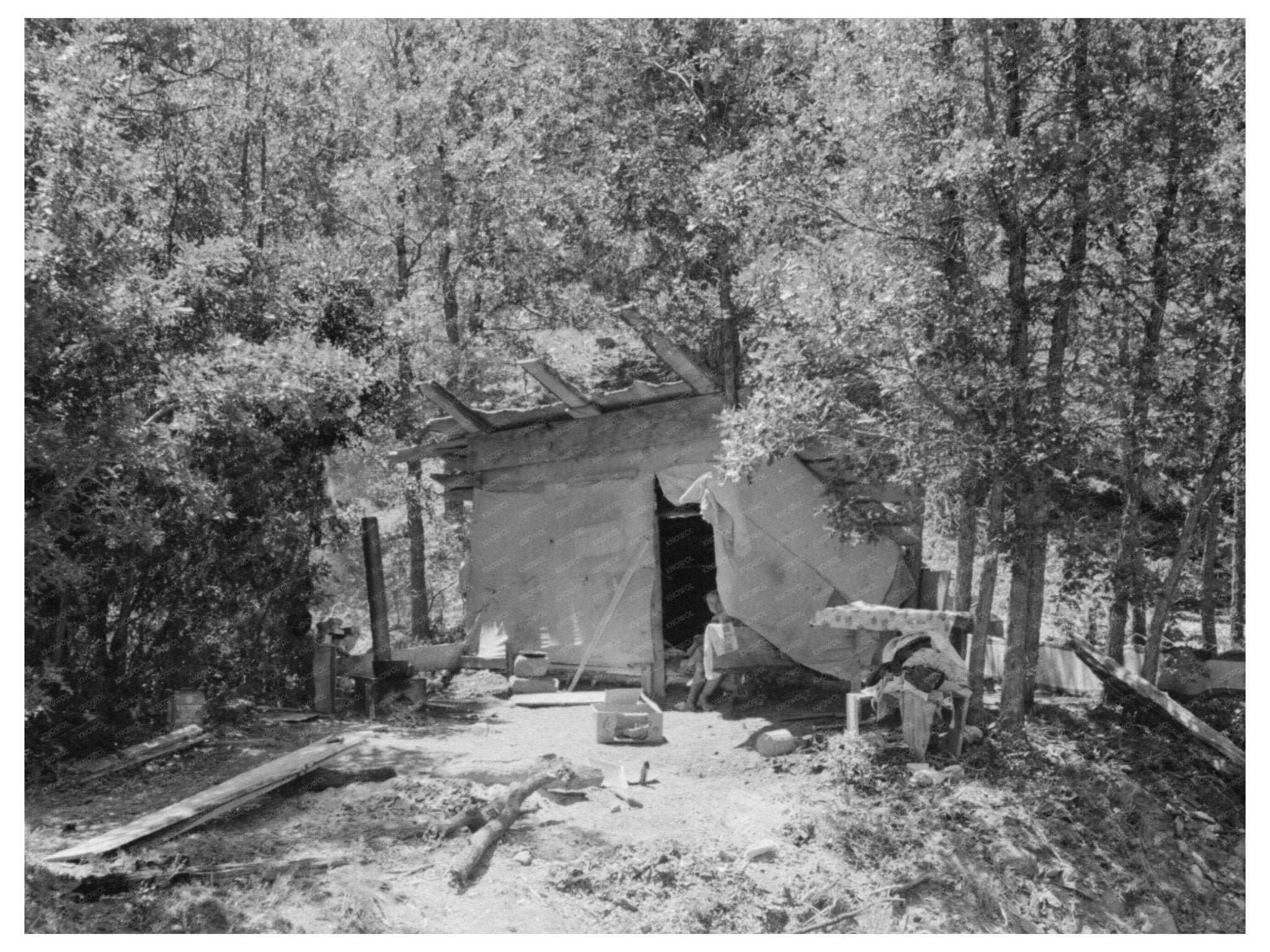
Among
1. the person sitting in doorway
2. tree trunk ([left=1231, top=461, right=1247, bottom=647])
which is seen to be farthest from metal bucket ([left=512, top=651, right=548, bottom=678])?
tree trunk ([left=1231, top=461, right=1247, bottom=647])

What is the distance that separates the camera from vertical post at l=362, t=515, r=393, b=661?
9.52 m

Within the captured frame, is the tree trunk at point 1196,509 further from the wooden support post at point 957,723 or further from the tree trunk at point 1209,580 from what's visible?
the tree trunk at point 1209,580

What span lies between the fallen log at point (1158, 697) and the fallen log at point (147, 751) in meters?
6.75

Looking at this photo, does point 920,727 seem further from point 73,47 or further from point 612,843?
point 73,47

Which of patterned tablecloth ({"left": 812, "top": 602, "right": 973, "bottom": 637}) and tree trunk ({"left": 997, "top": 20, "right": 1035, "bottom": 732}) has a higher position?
tree trunk ({"left": 997, "top": 20, "right": 1035, "bottom": 732})

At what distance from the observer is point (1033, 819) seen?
615cm

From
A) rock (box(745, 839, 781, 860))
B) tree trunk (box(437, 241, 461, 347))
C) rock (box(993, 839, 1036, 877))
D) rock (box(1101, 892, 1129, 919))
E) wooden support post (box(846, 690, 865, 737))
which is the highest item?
tree trunk (box(437, 241, 461, 347))

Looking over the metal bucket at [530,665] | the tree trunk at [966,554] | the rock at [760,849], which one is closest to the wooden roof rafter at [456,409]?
the metal bucket at [530,665]

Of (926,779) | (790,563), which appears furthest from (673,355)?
(926,779)

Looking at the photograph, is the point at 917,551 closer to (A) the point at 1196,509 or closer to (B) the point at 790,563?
(B) the point at 790,563

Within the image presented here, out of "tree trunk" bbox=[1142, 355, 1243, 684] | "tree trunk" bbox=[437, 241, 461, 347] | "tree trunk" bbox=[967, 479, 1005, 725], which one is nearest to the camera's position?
"tree trunk" bbox=[1142, 355, 1243, 684]

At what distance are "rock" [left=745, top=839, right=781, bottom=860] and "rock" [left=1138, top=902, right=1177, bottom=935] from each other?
1919 millimetres

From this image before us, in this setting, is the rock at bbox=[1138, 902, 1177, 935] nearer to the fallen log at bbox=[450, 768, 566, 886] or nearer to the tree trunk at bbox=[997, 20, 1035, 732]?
the tree trunk at bbox=[997, 20, 1035, 732]
